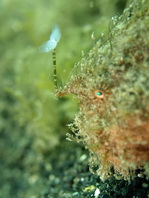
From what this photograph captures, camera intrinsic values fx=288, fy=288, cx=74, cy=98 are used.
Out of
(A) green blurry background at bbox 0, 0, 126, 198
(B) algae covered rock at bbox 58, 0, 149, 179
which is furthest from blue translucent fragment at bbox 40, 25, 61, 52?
A: (A) green blurry background at bbox 0, 0, 126, 198

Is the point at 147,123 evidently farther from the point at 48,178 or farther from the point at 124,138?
the point at 48,178

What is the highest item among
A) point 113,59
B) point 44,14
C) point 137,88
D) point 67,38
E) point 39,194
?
point 44,14

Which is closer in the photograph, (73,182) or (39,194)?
(73,182)

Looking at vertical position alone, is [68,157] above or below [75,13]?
below

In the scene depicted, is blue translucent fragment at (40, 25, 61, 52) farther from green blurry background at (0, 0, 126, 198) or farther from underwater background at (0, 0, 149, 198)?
green blurry background at (0, 0, 126, 198)

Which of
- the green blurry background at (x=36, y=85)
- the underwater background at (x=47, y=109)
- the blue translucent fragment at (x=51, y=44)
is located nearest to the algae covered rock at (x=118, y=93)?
the underwater background at (x=47, y=109)

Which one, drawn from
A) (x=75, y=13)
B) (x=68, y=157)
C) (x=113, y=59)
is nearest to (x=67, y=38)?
(x=75, y=13)

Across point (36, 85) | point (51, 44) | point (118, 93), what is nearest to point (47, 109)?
point (36, 85)

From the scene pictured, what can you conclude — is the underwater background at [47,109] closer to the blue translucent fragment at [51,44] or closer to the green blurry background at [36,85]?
the green blurry background at [36,85]
